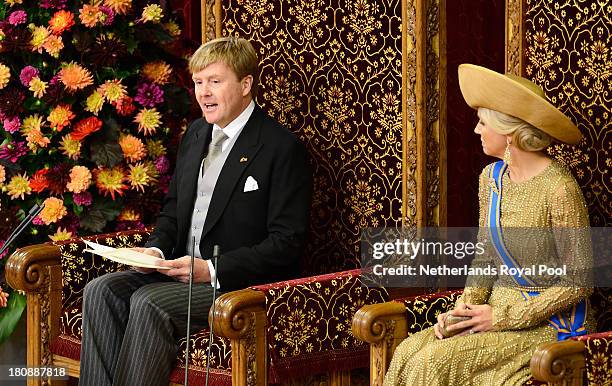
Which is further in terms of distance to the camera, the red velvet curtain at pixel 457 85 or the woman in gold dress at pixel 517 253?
the red velvet curtain at pixel 457 85

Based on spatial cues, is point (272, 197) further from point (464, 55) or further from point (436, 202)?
point (464, 55)

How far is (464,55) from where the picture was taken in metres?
4.38

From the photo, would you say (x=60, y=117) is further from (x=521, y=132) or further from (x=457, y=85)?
(x=521, y=132)

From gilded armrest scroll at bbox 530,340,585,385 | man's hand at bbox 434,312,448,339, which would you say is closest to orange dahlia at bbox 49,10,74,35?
man's hand at bbox 434,312,448,339

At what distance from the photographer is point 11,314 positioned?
5035 millimetres

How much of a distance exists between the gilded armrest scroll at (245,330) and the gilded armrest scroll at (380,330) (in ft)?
0.98

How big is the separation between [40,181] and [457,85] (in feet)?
5.56

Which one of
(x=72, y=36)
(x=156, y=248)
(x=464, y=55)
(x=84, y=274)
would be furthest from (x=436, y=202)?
(x=72, y=36)

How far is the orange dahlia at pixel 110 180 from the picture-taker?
4.96m

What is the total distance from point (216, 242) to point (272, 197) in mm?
252

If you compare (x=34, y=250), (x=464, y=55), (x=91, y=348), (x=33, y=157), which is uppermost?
(x=464, y=55)

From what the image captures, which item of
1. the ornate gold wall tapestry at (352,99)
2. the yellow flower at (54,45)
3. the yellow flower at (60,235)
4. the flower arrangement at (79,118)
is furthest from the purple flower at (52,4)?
the yellow flower at (60,235)

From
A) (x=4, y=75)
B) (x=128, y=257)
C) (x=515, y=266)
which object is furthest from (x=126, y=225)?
(x=515, y=266)

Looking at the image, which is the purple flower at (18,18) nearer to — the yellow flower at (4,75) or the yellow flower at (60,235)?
the yellow flower at (4,75)
